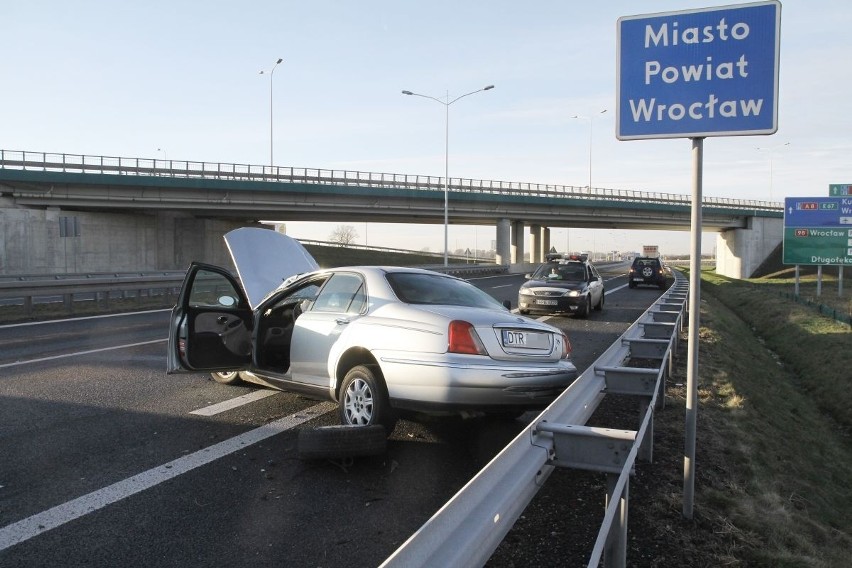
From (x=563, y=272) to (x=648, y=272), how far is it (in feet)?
52.2

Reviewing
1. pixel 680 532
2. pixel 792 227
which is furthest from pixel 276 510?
pixel 792 227

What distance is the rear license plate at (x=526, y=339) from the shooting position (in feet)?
18.2

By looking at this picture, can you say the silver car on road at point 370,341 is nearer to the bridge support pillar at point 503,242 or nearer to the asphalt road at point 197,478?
the asphalt road at point 197,478

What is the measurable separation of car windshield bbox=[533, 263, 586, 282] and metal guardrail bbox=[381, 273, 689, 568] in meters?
13.0

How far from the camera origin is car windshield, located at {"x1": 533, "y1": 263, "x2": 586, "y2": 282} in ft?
59.0

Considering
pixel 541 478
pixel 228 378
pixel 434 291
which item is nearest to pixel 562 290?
pixel 228 378

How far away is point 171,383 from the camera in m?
8.18

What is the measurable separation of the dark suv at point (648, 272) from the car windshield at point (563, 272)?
1527 centimetres

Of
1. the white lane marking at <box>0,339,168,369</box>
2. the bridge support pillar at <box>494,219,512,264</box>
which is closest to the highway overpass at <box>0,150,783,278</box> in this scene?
the bridge support pillar at <box>494,219,512,264</box>

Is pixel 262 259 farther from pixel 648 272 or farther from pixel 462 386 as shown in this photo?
pixel 648 272

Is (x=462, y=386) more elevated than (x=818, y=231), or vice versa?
(x=818, y=231)

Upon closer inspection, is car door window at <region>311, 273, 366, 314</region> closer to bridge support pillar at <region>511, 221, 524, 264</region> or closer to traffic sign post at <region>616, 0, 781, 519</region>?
traffic sign post at <region>616, 0, 781, 519</region>

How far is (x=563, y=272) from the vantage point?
1822 cm

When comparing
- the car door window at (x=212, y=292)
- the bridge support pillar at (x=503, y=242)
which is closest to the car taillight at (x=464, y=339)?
the car door window at (x=212, y=292)
